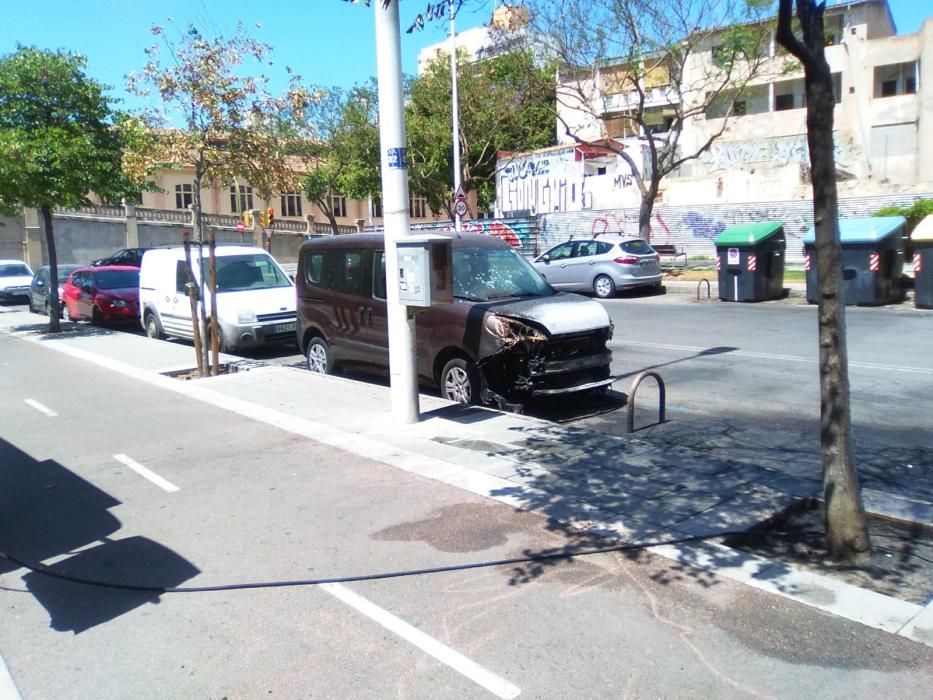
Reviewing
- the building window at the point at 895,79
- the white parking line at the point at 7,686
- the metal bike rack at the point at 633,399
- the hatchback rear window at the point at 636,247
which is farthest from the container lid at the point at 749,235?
the building window at the point at 895,79

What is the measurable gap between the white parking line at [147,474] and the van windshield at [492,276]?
3632 millimetres

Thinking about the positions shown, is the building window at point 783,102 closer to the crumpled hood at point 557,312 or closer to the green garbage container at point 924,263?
the green garbage container at point 924,263

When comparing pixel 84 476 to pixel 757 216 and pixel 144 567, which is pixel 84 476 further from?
pixel 757 216

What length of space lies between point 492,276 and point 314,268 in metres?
2.90

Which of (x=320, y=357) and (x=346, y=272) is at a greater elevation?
(x=346, y=272)

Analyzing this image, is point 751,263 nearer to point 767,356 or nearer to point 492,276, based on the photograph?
point 767,356

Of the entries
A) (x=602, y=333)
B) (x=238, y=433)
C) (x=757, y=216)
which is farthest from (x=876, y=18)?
(x=238, y=433)

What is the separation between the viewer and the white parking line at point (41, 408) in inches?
377

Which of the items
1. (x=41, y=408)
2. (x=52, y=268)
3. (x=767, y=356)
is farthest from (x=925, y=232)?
(x=52, y=268)

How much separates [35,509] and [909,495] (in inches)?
251

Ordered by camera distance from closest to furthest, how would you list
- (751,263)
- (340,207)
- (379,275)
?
1. (379,275)
2. (751,263)
3. (340,207)

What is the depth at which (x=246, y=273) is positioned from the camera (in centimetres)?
1494

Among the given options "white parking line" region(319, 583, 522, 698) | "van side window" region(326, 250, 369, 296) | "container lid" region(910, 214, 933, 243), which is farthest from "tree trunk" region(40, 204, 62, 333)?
"container lid" region(910, 214, 933, 243)

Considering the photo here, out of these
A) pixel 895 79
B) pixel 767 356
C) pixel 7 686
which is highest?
pixel 895 79
